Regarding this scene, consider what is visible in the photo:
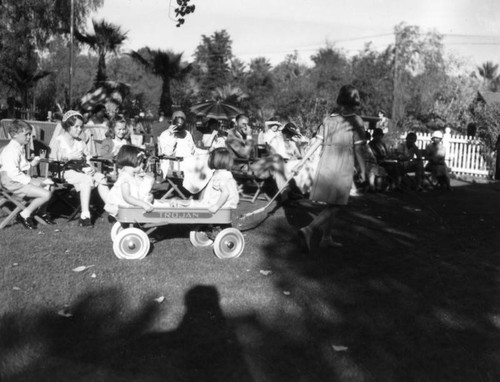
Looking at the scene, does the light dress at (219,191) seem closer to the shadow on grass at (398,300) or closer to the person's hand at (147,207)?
the person's hand at (147,207)

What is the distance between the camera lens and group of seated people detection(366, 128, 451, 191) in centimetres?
1334

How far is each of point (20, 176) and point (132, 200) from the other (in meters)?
2.11

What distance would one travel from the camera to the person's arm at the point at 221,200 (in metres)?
6.03

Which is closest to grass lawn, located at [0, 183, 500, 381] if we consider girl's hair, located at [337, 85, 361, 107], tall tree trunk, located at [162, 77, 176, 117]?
girl's hair, located at [337, 85, 361, 107]

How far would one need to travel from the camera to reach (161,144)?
10156 millimetres

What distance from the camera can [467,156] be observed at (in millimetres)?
20203

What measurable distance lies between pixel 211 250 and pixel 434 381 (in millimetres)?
3315

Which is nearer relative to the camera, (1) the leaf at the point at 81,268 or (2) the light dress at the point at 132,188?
(1) the leaf at the point at 81,268

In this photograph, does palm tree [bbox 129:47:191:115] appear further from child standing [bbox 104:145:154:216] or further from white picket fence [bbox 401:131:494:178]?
child standing [bbox 104:145:154:216]

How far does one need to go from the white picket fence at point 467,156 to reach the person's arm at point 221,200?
1519 cm

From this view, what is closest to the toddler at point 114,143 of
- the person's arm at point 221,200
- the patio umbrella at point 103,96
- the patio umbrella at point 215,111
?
the person's arm at point 221,200

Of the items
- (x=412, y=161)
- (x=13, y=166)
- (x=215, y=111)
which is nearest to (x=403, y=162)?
(x=412, y=161)

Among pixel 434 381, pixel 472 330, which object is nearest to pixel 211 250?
pixel 472 330

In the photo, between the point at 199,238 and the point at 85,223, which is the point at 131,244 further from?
the point at 85,223
